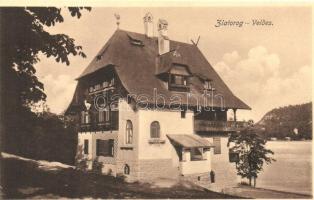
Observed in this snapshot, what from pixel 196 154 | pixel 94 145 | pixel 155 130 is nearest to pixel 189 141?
pixel 155 130

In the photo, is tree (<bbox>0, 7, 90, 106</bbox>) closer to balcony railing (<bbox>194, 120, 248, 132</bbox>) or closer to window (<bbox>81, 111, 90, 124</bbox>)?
window (<bbox>81, 111, 90, 124</bbox>)

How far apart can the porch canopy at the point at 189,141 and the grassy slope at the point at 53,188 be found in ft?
8.45

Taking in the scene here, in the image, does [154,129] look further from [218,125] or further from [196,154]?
[218,125]

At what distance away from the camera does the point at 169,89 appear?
1981 cm

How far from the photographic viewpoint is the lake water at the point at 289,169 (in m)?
14.3

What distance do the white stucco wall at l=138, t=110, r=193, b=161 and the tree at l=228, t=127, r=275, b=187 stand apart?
2.78m

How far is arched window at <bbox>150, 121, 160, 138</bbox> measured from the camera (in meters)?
18.7

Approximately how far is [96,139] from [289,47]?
37.4 feet

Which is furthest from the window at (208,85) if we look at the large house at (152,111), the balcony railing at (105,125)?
the balcony railing at (105,125)

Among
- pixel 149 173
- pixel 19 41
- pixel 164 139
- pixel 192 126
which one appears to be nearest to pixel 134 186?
pixel 149 173

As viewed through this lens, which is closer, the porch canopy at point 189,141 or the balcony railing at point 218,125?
the porch canopy at point 189,141

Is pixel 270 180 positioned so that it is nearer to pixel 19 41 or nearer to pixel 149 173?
pixel 149 173

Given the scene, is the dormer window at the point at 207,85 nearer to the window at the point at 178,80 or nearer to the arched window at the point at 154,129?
the window at the point at 178,80

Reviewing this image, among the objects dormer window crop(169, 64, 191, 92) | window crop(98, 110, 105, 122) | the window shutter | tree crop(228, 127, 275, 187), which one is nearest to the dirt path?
tree crop(228, 127, 275, 187)
